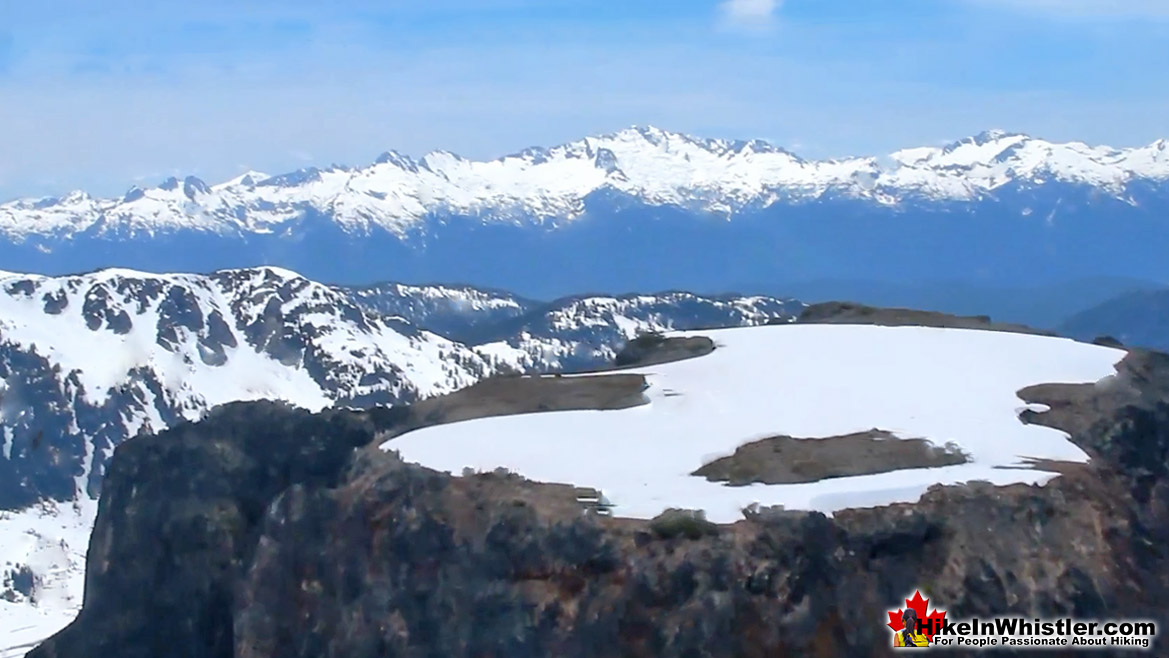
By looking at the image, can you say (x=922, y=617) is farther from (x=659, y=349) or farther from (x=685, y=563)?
(x=659, y=349)

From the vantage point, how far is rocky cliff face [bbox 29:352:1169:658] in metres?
27.0

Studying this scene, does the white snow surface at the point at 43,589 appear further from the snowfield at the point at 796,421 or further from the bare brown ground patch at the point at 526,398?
the snowfield at the point at 796,421

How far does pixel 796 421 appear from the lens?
3644cm

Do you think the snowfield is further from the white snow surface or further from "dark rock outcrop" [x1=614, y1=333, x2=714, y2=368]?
the white snow surface


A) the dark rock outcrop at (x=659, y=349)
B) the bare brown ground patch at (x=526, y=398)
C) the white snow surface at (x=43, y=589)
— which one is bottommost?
the white snow surface at (x=43, y=589)

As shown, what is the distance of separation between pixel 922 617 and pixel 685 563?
4923 millimetres

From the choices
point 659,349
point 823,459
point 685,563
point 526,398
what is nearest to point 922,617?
point 685,563

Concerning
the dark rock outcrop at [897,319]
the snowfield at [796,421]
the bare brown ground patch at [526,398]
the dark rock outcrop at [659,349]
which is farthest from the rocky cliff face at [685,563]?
the dark rock outcrop at [659,349]

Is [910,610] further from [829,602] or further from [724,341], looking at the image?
[724,341]

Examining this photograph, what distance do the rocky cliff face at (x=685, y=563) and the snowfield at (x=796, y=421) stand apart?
114cm

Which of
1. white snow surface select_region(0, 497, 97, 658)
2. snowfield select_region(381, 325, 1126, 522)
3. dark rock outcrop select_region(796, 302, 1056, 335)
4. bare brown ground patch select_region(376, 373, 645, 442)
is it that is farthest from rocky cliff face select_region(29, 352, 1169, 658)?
white snow surface select_region(0, 497, 97, 658)

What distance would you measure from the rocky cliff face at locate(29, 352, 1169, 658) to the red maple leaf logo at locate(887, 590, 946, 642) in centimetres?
23

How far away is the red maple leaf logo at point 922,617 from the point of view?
2662 cm

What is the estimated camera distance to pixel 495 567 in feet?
96.5
